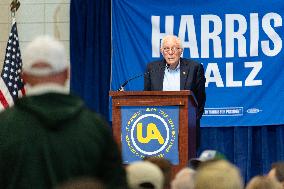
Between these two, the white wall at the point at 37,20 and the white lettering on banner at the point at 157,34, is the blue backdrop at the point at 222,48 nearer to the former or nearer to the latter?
the white lettering on banner at the point at 157,34

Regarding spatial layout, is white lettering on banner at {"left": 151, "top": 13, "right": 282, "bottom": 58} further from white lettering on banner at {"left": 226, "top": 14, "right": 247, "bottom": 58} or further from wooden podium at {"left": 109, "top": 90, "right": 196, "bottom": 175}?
wooden podium at {"left": 109, "top": 90, "right": 196, "bottom": 175}

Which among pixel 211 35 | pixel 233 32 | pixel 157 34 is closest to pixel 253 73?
pixel 233 32

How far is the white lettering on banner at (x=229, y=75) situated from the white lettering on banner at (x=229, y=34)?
0.13 meters

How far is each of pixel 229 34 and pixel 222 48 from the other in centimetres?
20

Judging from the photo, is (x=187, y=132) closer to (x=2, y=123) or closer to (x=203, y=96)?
(x=203, y=96)

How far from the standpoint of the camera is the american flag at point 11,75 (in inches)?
353

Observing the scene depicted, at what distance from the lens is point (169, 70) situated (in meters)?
6.58

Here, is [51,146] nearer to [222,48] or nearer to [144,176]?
[144,176]

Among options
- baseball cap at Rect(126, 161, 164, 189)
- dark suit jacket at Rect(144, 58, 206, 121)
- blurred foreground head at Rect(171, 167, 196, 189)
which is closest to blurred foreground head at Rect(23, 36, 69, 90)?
baseball cap at Rect(126, 161, 164, 189)

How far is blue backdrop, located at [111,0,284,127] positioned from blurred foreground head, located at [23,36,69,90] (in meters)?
6.25

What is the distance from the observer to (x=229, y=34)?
916 centimetres

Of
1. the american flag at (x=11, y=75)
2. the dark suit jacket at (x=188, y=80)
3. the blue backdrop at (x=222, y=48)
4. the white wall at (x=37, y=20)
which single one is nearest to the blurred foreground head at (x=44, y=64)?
the dark suit jacket at (x=188, y=80)

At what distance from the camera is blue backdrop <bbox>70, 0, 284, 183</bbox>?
9.29m

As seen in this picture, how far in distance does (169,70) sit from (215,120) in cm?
262
